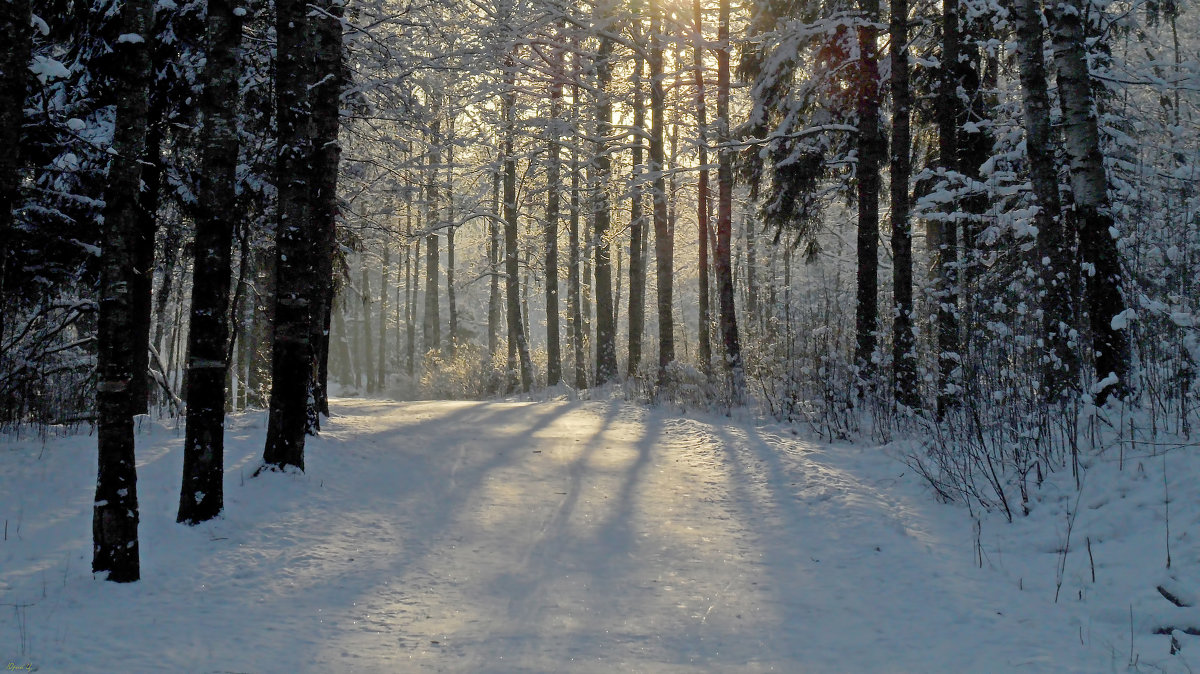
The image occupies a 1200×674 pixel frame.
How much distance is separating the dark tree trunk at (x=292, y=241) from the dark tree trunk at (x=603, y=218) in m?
9.19

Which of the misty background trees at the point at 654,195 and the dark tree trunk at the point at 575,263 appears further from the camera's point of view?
the dark tree trunk at the point at 575,263

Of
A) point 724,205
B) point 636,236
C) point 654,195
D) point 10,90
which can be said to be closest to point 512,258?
point 636,236

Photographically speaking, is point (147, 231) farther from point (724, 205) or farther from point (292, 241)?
point (724, 205)

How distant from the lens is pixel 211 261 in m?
5.47

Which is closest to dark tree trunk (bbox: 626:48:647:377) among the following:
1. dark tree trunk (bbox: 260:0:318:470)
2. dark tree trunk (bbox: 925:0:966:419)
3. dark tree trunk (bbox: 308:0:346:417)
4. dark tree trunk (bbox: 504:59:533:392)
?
dark tree trunk (bbox: 504:59:533:392)

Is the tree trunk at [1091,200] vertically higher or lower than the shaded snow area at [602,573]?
higher

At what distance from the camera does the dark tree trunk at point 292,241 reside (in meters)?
6.55

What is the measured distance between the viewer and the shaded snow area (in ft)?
11.8

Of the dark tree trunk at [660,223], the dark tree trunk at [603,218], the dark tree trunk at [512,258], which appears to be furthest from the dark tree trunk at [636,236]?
the dark tree trunk at [512,258]

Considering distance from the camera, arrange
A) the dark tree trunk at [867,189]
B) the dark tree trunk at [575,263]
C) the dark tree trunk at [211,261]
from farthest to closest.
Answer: the dark tree trunk at [575,263]
the dark tree trunk at [867,189]
the dark tree trunk at [211,261]

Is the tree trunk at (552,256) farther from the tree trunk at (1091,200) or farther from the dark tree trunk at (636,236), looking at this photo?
the tree trunk at (1091,200)

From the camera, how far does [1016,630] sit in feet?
12.3

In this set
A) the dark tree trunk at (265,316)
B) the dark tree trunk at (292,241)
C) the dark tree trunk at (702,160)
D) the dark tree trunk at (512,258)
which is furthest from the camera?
the dark tree trunk at (512,258)

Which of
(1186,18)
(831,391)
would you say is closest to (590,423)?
(831,391)
